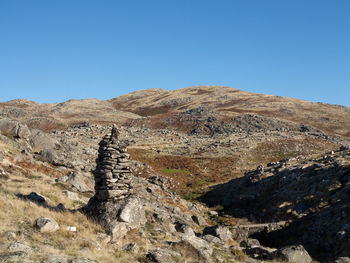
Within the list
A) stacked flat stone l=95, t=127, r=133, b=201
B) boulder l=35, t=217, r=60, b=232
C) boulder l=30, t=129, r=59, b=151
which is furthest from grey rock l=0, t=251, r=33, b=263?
boulder l=30, t=129, r=59, b=151

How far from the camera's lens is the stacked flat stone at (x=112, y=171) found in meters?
12.4

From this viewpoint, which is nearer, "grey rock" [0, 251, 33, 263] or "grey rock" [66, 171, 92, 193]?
"grey rock" [0, 251, 33, 263]

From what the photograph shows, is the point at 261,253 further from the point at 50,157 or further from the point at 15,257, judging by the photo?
the point at 50,157

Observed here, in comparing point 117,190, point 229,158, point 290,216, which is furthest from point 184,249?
point 229,158

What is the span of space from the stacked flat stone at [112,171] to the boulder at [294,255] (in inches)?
309

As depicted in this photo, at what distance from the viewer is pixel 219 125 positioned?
82000 mm

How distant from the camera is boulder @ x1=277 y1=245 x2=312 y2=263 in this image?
41.7ft

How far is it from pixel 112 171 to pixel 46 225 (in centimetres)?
349

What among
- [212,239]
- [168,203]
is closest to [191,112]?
[168,203]

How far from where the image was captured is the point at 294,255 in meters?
12.9

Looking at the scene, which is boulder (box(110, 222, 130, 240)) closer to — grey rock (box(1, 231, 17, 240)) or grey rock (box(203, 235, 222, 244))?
grey rock (box(1, 231, 17, 240))

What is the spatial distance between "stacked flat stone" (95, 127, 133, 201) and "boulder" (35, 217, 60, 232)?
8.18 feet

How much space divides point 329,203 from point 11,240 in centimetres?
2018

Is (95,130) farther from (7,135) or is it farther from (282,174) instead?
(282,174)
